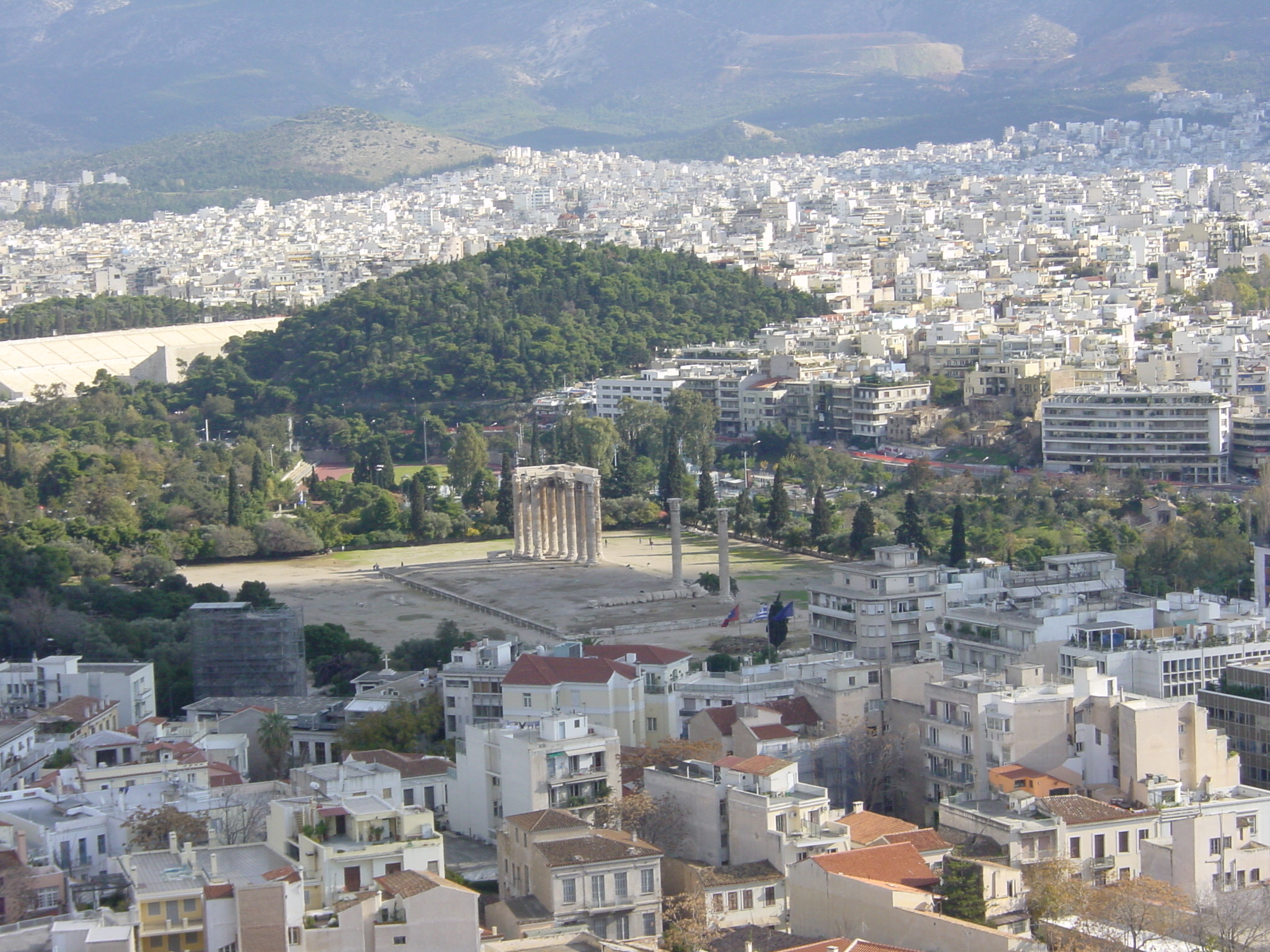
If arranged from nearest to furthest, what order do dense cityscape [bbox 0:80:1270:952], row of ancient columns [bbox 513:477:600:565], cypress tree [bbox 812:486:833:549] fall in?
dense cityscape [bbox 0:80:1270:952] < cypress tree [bbox 812:486:833:549] < row of ancient columns [bbox 513:477:600:565]

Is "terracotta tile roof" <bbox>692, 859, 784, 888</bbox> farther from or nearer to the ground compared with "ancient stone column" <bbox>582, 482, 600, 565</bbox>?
nearer to the ground

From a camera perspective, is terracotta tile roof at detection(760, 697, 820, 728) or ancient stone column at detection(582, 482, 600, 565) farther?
ancient stone column at detection(582, 482, 600, 565)

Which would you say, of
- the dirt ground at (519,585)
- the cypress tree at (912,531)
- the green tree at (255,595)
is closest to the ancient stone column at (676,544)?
the dirt ground at (519,585)

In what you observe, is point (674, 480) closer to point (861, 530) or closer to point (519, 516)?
point (519, 516)

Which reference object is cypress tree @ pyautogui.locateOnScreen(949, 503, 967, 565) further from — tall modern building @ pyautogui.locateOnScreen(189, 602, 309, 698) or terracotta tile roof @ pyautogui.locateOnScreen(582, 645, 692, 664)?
tall modern building @ pyautogui.locateOnScreen(189, 602, 309, 698)

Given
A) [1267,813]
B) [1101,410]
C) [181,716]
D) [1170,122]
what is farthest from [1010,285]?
[1170,122]

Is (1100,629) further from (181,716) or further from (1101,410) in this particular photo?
(1101,410)

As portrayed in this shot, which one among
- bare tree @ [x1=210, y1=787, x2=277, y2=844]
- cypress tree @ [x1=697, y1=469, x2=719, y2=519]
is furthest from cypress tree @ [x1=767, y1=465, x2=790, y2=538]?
bare tree @ [x1=210, y1=787, x2=277, y2=844]
